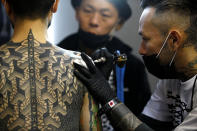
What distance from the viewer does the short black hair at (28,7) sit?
1257mm

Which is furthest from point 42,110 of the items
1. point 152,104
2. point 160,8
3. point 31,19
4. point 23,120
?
point 152,104

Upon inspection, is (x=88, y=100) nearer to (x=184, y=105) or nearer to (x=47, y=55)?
(x=47, y=55)

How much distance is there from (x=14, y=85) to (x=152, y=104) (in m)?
1.23

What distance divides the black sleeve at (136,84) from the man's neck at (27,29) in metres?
1.28

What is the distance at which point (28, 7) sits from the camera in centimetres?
126

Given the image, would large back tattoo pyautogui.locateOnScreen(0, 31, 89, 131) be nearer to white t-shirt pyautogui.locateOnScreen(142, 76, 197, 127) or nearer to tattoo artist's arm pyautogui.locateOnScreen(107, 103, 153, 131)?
tattoo artist's arm pyautogui.locateOnScreen(107, 103, 153, 131)

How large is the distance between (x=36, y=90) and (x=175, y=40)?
910 millimetres

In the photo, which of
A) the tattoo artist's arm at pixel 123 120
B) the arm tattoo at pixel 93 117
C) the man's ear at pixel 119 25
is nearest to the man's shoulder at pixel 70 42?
the man's ear at pixel 119 25

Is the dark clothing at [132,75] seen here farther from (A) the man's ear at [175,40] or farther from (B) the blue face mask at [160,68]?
(A) the man's ear at [175,40]

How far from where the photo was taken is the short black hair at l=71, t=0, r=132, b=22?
92.8 inches

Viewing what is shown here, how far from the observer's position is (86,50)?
2.40 metres

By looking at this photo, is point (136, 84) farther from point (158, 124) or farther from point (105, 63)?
Answer: point (105, 63)

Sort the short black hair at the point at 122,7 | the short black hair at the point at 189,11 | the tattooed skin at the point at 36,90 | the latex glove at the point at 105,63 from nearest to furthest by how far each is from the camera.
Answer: the tattooed skin at the point at 36,90 → the short black hair at the point at 189,11 → the latex glove at the point at 105,63 → the short black hair at the point at 122,7

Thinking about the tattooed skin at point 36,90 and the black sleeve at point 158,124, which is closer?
the tattooed skin at point 36,90
